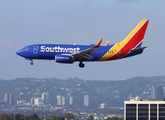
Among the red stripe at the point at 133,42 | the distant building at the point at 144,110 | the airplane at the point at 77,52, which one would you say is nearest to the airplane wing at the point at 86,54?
the airplane at the point at 77,52

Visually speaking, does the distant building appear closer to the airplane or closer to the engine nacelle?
the airplane

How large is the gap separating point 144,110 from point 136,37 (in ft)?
243

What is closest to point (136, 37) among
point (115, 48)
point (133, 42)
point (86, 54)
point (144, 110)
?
point (133, 42)

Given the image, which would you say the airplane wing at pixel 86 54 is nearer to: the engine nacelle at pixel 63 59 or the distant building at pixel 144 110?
the engine nacelle at pixel 63 59

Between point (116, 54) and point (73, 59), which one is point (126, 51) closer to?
point (116, 54)

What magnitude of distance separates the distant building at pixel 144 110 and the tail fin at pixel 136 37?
69207 millimetres

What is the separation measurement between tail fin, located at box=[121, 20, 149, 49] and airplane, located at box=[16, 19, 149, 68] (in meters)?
1.61

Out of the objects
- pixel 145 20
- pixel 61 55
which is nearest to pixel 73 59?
pixel 61 55

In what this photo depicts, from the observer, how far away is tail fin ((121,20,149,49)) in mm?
120475

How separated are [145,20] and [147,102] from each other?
7171 cm

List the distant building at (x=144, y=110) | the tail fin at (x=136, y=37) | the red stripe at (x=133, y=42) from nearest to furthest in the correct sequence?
the red stripe at (x=133, y=42), the tail fin at (x=136, y=37), the distant building at (x=144, y=110)

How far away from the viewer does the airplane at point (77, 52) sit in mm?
113375

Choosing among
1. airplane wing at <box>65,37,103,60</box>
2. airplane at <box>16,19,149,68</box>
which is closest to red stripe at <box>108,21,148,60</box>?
airplane at <box>16,19,149,68</box>

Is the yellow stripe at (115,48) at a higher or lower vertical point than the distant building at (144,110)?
higher
